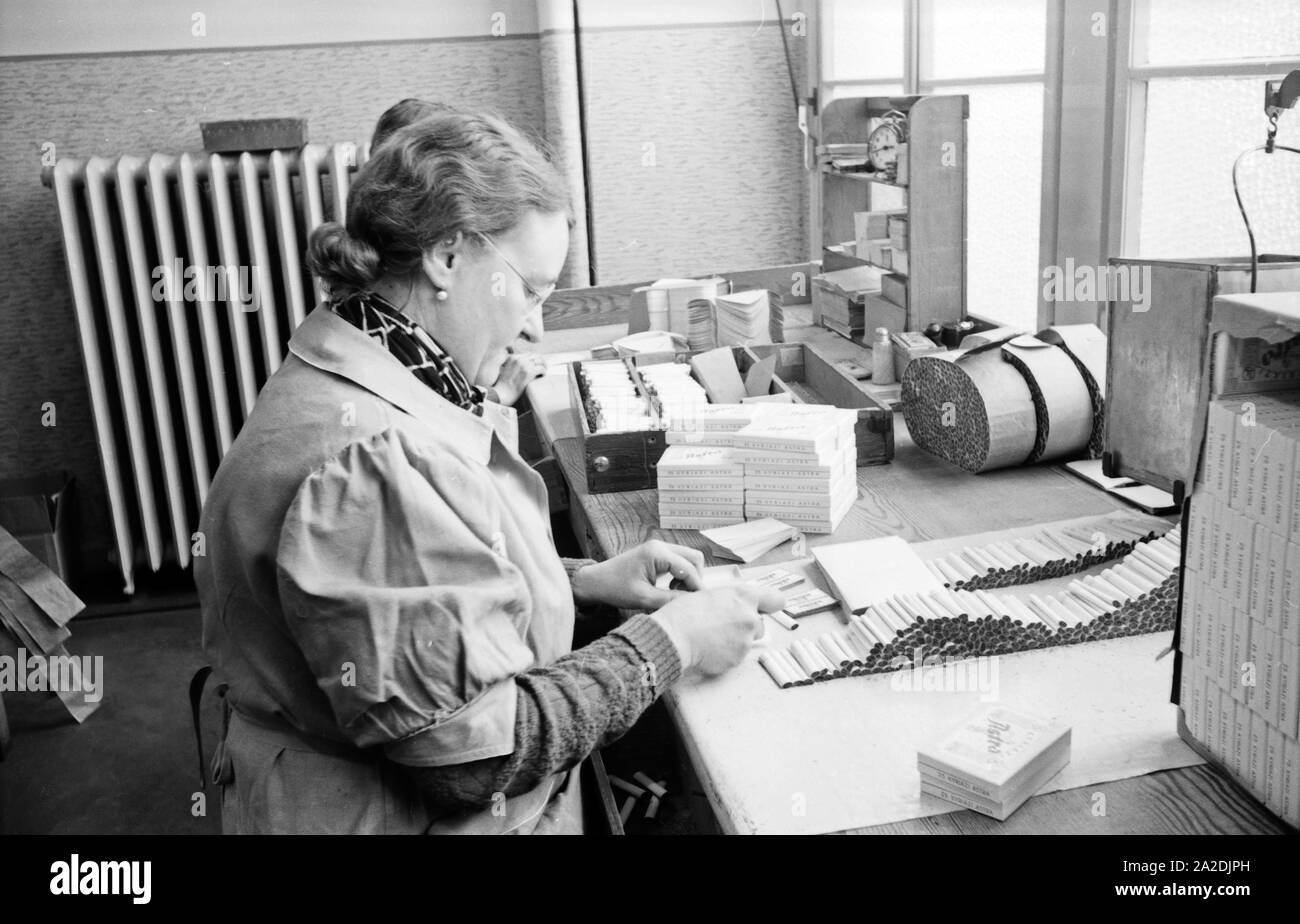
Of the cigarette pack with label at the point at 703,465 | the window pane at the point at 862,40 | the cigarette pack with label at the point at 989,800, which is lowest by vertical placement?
the cigarette pack with label at the point at 989,800

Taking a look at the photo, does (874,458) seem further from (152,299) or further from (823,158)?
(152,299)

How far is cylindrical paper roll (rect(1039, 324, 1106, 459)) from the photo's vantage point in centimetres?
229

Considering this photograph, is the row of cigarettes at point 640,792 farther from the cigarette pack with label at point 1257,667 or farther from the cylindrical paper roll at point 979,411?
the cigarette pack with label at point 1257,667

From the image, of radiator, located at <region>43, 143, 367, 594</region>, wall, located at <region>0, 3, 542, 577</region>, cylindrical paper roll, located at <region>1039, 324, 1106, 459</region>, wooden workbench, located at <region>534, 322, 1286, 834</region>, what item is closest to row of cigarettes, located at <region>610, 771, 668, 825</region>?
wooden workbench, located at <region>534, 322, 1286, 834</region>

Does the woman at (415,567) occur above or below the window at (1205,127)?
below

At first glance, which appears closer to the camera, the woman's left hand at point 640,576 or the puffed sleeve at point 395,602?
the puffed sleeve at point 395,602

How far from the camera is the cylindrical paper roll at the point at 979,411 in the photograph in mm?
2238

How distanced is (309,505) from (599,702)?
435mm

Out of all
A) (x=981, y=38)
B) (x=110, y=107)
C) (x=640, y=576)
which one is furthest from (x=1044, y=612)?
(x=110, y=107)

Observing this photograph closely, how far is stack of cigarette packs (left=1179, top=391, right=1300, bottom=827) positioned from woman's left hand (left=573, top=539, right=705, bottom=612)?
2.51 ft

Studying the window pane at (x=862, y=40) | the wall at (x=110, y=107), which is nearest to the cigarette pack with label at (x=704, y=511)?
the window pane at (x=862, y=40)

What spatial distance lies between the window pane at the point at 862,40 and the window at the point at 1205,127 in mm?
1446

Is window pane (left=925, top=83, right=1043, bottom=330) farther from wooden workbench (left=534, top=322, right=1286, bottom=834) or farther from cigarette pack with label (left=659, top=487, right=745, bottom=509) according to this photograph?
cigarette pack with label (left=659, top=487, right=745, bottom=509)

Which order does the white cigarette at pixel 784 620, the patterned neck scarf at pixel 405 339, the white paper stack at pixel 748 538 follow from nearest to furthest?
1. the patterned neck scarf at pixel 405 339
2. the white cigarette at pixel 784 620
3. the white paper stack at pixel 748 538
